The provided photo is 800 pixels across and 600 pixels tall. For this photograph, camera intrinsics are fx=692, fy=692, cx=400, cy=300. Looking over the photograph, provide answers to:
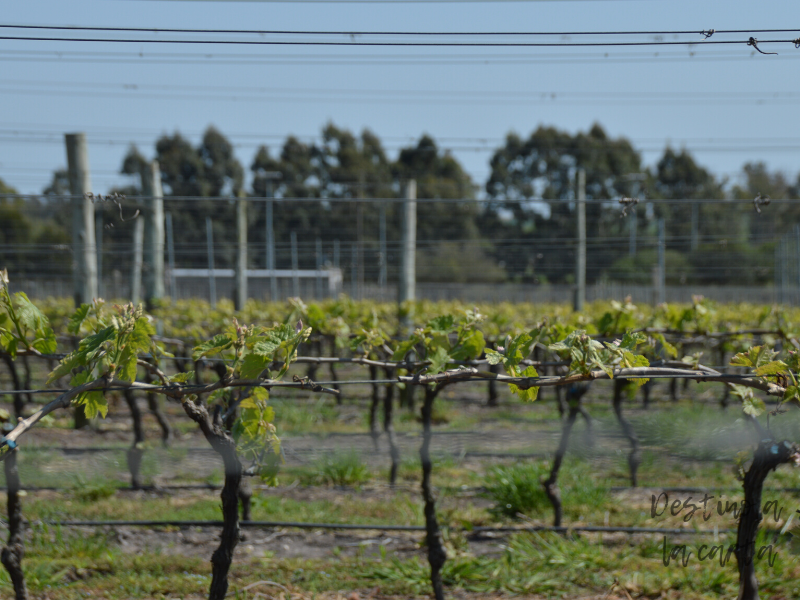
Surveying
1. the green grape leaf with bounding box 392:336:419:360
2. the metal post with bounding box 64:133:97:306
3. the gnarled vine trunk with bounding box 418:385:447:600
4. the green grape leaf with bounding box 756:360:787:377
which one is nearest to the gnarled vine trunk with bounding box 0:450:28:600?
the green grape leaf with bounding box 392:336:419:360

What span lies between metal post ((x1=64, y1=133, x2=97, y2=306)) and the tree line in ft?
3.81

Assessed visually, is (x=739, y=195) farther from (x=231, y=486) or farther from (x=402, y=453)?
(x=231, y=486)

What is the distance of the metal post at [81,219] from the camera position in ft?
21.7

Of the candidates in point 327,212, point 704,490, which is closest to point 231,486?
point 704,490

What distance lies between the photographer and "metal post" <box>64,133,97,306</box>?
6.61m

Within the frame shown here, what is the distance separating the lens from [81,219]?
22.2 ft

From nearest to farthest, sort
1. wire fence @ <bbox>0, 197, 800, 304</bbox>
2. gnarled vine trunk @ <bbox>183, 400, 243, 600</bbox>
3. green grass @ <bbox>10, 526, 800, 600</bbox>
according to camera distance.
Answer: gnarled vine trunk @ <bbox>183, 400, 243, 600</bbox>, green grass @ <bbox>10, 526, 800, 600</bbox>, wire fence @ <bbox>0, 197, 800, 304</bbox>

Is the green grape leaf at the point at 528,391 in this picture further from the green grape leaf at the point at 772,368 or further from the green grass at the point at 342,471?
the green grass at the point at 342,471

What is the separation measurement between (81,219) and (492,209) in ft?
32.2

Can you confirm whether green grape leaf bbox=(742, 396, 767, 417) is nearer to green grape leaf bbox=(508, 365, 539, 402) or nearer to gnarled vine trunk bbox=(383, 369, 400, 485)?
green grape leaf bbox=(508, 365, 539, 402)

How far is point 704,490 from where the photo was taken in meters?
4.49

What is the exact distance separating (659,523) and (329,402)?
4504mm

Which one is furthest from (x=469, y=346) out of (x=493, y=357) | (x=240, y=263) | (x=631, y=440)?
(x=240, y=263)

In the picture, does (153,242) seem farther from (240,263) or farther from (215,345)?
(215,345)
